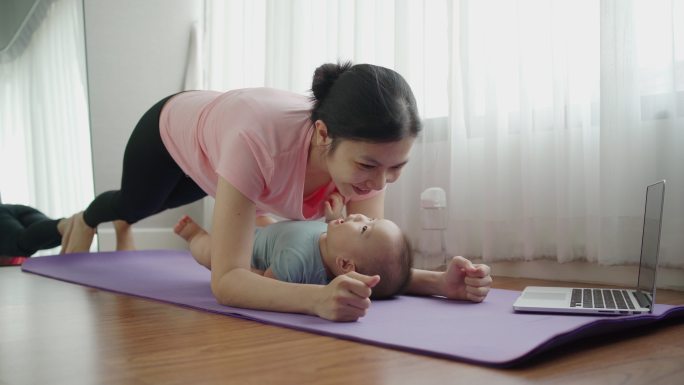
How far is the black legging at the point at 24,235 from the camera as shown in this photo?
261 centimetres

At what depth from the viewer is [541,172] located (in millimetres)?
2041

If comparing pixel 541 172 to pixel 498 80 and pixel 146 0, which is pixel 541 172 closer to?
pixel 498 80

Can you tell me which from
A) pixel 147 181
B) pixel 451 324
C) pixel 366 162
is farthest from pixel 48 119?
pixel 451 324

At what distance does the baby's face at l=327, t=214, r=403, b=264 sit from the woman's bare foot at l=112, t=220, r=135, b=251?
1.45 meters

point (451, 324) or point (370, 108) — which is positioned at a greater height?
point (370, 108)

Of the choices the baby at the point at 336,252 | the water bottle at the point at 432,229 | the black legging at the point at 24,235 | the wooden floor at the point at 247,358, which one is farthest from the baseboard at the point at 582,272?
the black legging at the point at 24,235

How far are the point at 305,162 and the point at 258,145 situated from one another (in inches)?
5.2

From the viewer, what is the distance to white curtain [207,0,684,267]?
178cm

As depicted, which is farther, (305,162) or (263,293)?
(305,162)

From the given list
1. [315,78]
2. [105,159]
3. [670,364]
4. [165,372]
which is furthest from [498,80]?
[105,159]

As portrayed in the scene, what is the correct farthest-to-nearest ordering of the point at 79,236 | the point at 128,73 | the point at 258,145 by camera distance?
1. the point at 128,73
2. the point at 79,236
3. the point at 258,145

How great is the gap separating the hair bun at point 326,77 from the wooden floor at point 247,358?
0.51 m

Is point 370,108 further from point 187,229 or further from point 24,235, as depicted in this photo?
point 24,235

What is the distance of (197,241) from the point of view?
185cm
